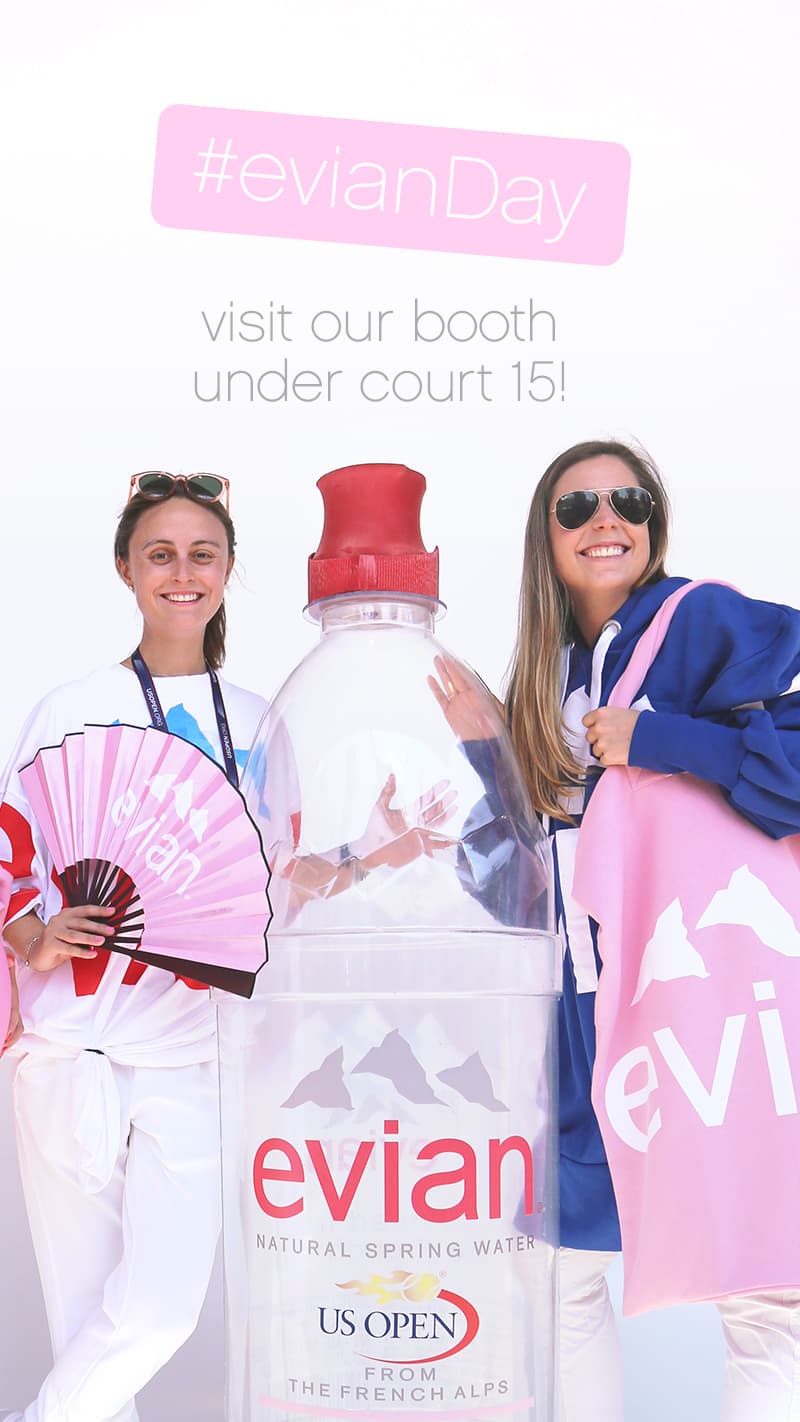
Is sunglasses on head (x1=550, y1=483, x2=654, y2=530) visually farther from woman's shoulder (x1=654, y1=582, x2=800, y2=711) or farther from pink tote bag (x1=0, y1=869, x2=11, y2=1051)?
pink tote bag (x1=0, y1=869, x2=11, y2=1051)

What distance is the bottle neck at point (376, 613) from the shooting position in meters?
0.77

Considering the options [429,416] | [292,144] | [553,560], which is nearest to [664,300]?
[429,416]

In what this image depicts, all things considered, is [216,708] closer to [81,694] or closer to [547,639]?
[81,694]

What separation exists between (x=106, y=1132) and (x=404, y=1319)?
2.63 feet

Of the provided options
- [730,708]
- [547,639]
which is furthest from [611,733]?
[547,639]

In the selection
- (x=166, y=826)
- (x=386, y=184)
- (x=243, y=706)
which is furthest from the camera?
(x=386, y=184)

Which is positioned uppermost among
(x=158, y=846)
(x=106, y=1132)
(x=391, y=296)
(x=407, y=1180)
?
(x=391, y=296)

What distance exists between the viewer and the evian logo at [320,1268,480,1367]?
655mm

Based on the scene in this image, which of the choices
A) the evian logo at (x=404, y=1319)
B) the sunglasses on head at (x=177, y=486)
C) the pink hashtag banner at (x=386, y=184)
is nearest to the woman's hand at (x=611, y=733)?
the evian logo at (x=404, y=1319)

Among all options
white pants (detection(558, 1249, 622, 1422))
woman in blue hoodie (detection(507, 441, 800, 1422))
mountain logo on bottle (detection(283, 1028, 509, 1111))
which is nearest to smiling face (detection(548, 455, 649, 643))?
woman in blue hoodie (detection(507, 441, 800, 1422))

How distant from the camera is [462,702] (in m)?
0.86

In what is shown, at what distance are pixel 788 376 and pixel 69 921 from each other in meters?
1.66

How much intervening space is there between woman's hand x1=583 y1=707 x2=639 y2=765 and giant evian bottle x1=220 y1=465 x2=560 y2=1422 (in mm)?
246

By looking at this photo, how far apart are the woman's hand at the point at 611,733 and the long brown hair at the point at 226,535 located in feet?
2.13
